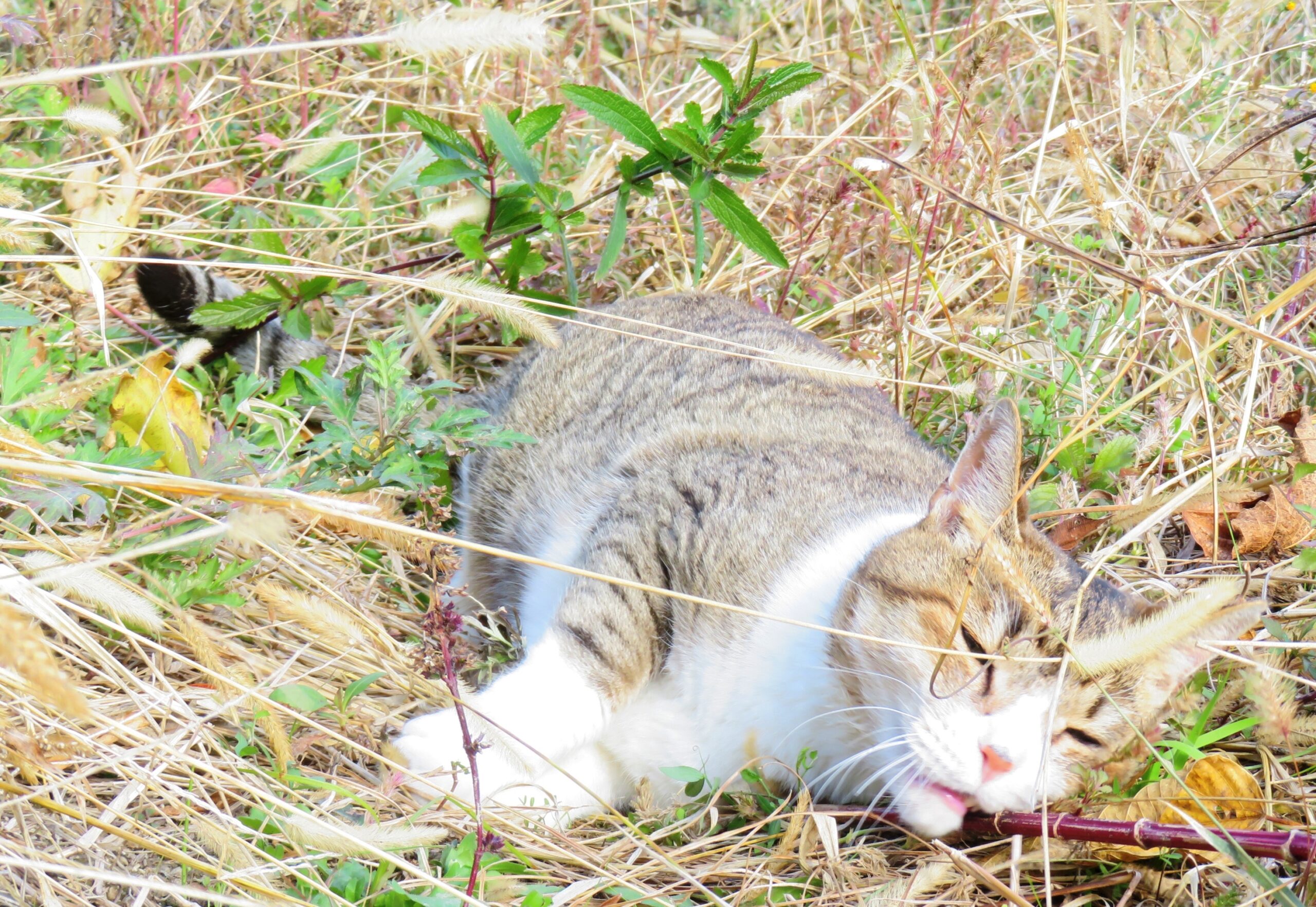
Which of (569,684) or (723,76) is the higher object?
(723,76)

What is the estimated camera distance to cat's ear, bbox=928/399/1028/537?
2.07 metres

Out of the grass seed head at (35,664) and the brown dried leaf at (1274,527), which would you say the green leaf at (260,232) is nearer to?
the grass seed head at (35,664)

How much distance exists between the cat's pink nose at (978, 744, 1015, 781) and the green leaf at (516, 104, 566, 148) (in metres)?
1.75

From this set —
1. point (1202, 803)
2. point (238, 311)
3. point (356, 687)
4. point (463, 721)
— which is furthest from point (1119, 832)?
point (238, 311)

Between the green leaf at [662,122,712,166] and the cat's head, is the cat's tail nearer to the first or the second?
the green leaf at [662,122,712,166]

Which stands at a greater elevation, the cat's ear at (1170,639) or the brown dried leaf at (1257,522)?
the cat's ear at (1170,639)

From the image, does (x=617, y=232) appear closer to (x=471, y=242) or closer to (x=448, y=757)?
A: (x=471, y=242)

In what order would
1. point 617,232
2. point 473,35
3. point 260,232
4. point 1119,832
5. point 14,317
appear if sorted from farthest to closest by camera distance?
point 260,232 → point 617,232 → point 14,317 → point 1119,832 → point 473,35

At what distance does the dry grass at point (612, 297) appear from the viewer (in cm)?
171

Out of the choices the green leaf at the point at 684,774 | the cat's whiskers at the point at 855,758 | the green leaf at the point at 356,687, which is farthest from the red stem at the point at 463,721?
the cat's whiskers at the point at 855,758

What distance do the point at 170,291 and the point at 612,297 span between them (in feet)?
4.57

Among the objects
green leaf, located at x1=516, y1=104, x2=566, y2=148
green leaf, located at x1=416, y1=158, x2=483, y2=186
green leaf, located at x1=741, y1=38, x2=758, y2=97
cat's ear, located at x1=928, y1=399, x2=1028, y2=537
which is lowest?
cat's ear, located at x1=928, y1=399, x2=1028, y2=537

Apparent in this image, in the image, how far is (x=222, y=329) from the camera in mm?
2781

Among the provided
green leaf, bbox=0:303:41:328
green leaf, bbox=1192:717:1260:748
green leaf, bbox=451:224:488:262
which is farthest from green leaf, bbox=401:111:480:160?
green leaf, bbox=1192:717:1260:748
